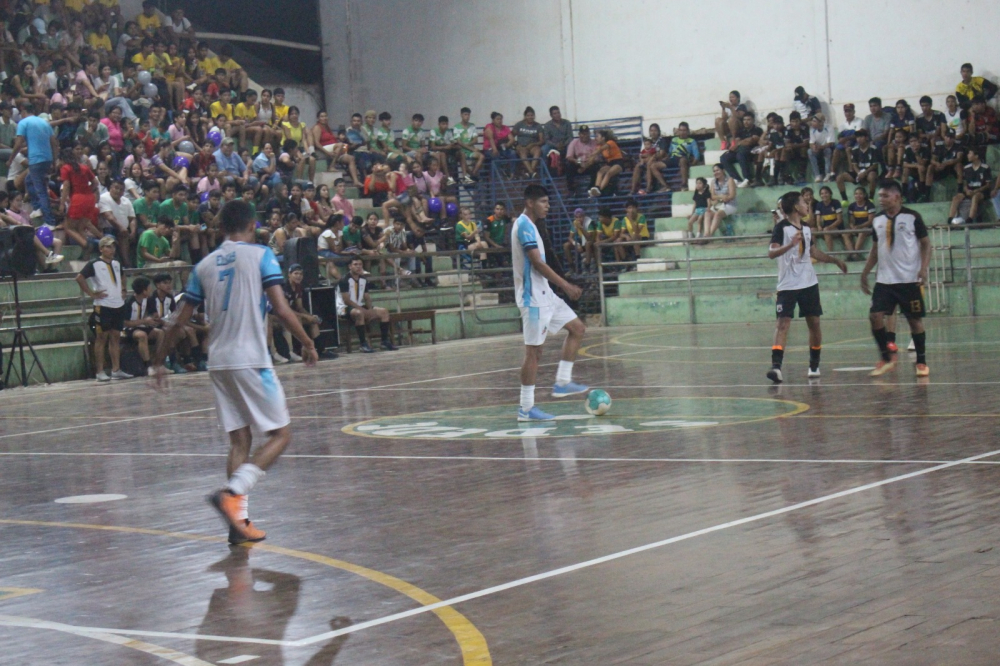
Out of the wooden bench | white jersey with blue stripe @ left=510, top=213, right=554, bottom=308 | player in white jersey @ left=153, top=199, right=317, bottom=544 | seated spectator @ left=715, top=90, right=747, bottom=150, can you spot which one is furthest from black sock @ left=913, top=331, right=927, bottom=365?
seated spectator @ left=715, top=90, right=747, bottom=150

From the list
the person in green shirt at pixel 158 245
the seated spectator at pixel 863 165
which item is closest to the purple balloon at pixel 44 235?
the person in green shirt at pixel 158 245

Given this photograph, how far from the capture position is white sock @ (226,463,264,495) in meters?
8.04

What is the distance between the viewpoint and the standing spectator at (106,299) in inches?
875

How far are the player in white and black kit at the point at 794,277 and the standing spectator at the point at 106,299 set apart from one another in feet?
37.4

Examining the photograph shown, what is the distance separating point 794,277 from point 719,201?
1434 centimetres

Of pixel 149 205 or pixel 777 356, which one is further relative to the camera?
pixel 149 205

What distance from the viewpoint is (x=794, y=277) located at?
15.9 metres

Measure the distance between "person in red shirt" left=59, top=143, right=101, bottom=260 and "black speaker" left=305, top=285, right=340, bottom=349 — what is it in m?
3.90

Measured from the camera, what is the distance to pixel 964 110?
1120 inches

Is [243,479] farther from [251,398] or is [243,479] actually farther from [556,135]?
[556,135]

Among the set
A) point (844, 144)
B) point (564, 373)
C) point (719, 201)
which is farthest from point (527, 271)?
point (844, 144)

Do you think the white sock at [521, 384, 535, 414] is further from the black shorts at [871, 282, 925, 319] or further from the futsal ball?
the black shorts at [871, 282, 925, 319]

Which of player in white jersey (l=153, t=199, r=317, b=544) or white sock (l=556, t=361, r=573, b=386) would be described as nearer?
player in white jersey (l=153, t=199, r=317, b=544)

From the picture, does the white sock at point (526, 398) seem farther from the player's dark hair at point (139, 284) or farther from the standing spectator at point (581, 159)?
the standing spectator at point (581, 159)
